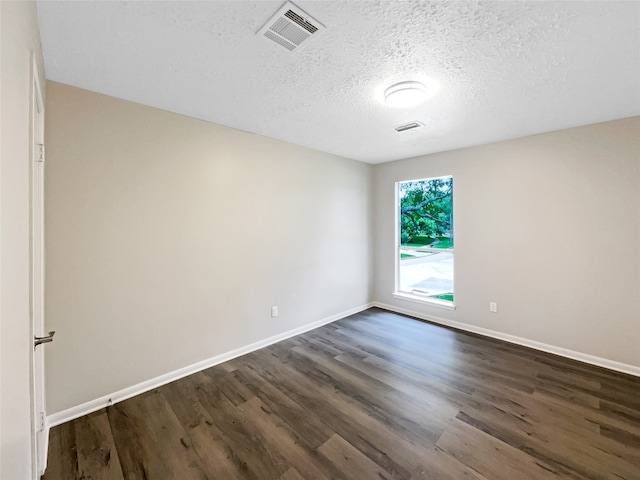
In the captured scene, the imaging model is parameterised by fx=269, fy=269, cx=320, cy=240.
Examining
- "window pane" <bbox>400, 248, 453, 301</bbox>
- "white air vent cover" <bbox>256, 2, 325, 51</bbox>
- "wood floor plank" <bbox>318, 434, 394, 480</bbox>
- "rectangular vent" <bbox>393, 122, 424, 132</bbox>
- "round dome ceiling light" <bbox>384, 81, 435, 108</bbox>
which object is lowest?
"wood floor plank" <bbox>318, 434, 394, 480</bbox>

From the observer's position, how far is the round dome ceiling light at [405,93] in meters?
2.02

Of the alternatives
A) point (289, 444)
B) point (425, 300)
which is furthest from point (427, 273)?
point (289, 444)

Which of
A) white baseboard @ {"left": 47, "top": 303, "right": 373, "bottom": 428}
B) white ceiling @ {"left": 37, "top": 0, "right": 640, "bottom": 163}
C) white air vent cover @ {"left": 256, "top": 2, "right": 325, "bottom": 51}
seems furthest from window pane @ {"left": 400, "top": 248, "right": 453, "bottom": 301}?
white air vent cover @ {"left": 256, "top": 2, "right": 325, "bottom": 51}

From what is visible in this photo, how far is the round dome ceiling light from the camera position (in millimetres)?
2016

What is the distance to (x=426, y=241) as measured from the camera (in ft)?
14.1

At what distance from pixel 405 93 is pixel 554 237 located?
2515 millimetres

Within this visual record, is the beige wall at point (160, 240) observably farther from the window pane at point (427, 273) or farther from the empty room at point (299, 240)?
the window pane at point (427, 273)

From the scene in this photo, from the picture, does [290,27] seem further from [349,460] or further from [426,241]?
[426,241]

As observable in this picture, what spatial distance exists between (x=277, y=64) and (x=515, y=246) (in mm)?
3357

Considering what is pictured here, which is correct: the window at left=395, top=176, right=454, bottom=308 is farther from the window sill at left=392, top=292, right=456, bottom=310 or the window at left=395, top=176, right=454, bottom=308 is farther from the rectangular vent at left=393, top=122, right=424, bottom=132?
the rectangular vent at left=393, top=122, right=424, bottom=132

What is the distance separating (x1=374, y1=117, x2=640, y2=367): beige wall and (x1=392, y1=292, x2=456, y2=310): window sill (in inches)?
5.1

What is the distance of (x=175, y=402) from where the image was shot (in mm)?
2234

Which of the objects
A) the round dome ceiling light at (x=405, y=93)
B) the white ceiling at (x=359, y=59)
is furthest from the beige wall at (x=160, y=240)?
the round dome ceiling light at (x=405, y=93)

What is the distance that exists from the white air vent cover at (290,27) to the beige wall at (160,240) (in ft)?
4.95
